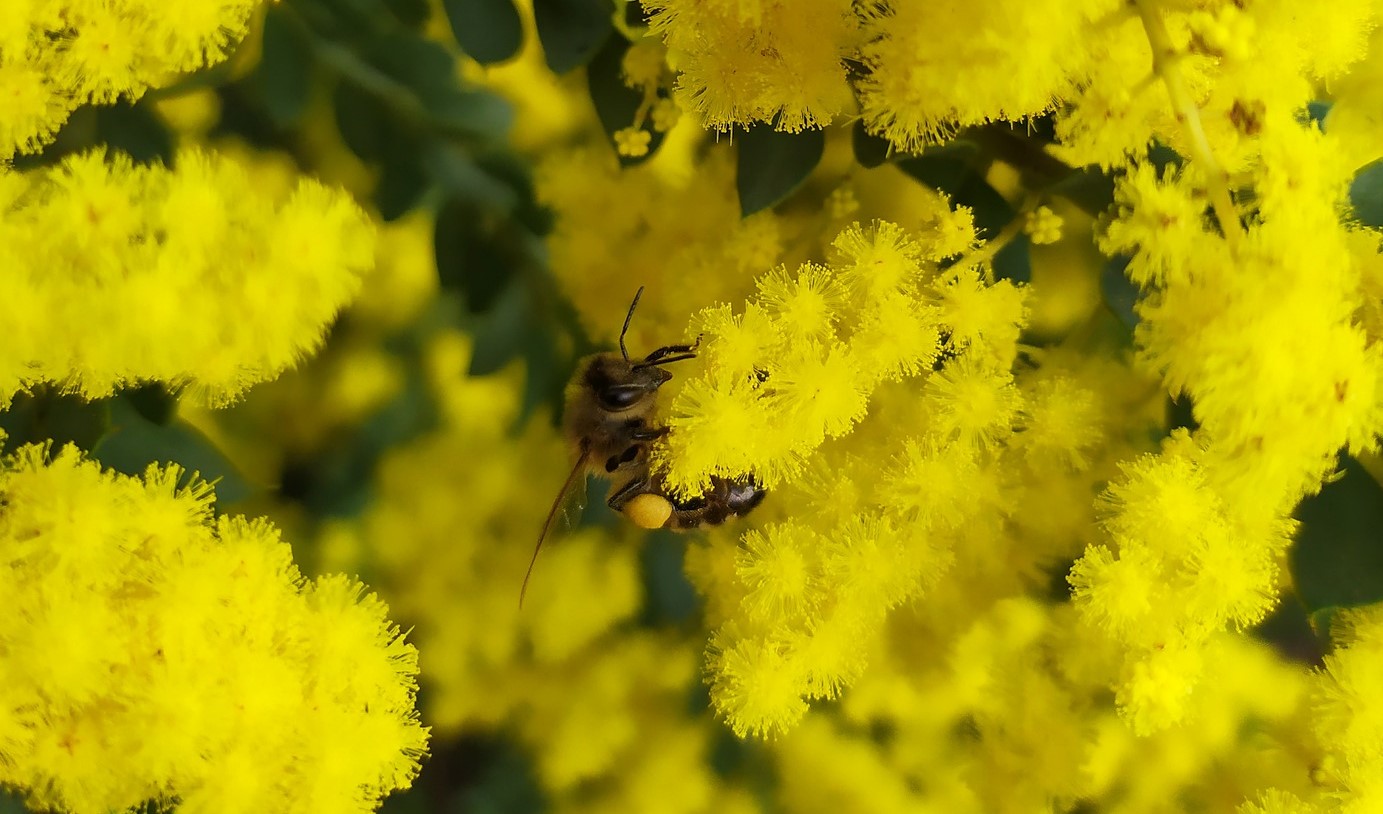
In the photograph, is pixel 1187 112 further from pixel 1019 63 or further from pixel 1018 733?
pixel 1018 733

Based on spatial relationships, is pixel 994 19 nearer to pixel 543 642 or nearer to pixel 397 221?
pixel 397 221

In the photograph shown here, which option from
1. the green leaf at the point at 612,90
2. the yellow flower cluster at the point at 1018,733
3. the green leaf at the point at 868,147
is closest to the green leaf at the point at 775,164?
the green leaf at the point at 868,147

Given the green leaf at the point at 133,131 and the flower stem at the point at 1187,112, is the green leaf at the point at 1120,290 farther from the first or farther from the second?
the green leaf at the point at 133,131

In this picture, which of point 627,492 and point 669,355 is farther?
point 627,492

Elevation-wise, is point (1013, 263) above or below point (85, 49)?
below

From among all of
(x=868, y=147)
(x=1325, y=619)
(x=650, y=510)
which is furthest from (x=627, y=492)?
(x=1325, y=619)

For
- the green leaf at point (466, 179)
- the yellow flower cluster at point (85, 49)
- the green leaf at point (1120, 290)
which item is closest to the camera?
the yellow flower cluster at point (85, 49)
